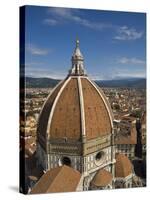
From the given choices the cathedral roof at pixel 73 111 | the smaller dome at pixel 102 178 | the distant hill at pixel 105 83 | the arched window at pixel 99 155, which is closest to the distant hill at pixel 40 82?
the distant hill at pixel 105 83

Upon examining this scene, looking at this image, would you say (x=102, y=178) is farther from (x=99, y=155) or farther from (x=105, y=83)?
(x=105, y=83)

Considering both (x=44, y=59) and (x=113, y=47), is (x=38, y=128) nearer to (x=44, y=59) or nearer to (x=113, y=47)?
(x=44, y=59)

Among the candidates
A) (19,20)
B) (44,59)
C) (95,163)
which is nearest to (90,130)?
(95,163)

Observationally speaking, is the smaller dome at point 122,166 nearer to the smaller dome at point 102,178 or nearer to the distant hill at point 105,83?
the smaller dome at point 102,178

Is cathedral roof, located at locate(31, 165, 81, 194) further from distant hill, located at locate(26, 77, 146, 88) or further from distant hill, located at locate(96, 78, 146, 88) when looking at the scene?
distant hill, located at locate(96, 78, 146, 88)

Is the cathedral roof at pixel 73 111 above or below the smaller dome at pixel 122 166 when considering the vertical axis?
above
